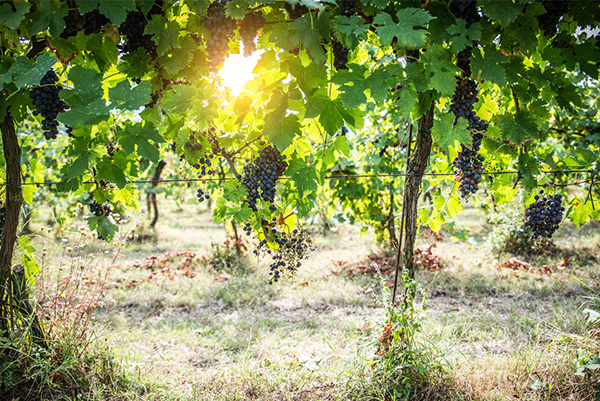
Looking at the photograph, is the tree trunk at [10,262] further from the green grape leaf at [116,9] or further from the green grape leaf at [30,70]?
the green grape leaf at [116,9]

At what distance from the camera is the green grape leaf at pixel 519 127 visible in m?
1.97

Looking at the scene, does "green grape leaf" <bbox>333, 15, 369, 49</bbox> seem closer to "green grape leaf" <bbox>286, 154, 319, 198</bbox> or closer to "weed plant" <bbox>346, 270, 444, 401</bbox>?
"green grape leaf" <bbox>286, 154, 319, 198</bbox>

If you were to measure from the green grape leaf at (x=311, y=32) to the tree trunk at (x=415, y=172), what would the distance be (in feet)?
3.01

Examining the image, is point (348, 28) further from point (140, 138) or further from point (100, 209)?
point (100, 209)

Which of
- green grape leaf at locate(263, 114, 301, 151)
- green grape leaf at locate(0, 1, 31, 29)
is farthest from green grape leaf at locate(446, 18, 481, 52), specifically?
green grape leaf at locate(0, 1, 31, 29)

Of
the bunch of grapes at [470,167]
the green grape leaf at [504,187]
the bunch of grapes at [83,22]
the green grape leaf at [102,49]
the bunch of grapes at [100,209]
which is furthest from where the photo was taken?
the green grape leaf at [504,187]

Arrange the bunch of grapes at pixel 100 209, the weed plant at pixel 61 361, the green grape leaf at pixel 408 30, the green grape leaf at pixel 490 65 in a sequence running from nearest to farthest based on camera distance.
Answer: the green grape leaf at pixel 408 30 → the green grape leaf at pixel 490 65 → the weed plant at pixel 61 361 → the bunch of grapes at pixel 100 209

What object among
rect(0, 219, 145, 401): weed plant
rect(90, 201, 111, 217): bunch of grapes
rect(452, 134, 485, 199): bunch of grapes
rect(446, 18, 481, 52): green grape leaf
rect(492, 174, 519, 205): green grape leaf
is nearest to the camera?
rect(446, 18, 481, 52): green grape leaf

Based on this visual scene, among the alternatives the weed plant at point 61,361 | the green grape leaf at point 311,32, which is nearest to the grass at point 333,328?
the weed plant at point 61,361

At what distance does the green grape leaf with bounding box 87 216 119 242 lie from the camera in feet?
7.86

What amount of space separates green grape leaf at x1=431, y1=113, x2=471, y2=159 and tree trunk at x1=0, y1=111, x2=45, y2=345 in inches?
99.9

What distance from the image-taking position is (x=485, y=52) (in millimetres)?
1738

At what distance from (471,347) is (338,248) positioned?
182 inches

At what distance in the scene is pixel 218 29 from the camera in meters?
1.72
